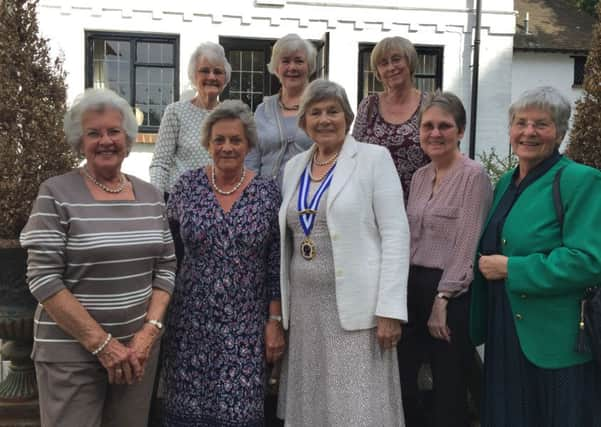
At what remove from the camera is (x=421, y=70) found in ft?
36.1

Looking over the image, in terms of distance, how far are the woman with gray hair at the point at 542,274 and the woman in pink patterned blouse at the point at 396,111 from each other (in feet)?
2.48

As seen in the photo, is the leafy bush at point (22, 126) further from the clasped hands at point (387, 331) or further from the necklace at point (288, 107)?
the clasped hands at point (387, 331)

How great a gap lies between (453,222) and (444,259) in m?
0.17

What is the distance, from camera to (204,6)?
10.4m

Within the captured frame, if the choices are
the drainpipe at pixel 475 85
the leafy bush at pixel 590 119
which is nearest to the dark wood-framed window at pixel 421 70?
the drainpipe at pixel 475 85

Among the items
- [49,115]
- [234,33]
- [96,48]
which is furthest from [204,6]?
[49,115]

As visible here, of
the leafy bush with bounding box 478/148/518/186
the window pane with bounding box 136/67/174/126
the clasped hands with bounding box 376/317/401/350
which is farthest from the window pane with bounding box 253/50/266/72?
the clasped hands with bounding box 376/317/401/350

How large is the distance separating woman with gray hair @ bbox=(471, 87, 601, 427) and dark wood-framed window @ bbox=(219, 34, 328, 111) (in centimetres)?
824

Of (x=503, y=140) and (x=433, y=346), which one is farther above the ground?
(x=503, y=140)

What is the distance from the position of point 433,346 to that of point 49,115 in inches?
97.4

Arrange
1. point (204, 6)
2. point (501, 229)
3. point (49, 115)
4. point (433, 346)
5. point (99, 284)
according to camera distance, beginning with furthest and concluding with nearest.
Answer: point (204, 6), point (49, 115), point (433, 346), point (501, 229), point (99, 284)

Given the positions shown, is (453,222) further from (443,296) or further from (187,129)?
(187,129)

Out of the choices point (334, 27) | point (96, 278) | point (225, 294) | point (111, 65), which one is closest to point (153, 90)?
point (111, 65)

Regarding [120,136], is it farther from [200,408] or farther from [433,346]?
[433,346]
